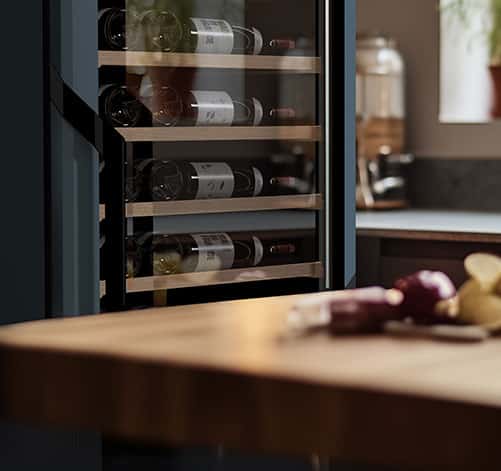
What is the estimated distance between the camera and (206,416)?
1.30 meters

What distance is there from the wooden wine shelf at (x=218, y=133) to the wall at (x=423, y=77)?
1.13 m

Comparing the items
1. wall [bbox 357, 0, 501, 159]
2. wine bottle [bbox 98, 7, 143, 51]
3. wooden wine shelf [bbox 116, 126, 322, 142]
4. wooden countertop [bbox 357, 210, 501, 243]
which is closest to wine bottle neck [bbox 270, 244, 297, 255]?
wooden wine shelf [bbox 116, 126, 322, 142]

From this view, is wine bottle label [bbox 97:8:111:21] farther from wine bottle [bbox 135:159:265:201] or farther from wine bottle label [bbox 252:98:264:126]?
wine bottle label [bbox 252:98:264:126]

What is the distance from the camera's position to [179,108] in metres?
2.93

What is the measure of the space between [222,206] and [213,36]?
37cm

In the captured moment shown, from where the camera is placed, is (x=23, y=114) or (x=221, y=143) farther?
(x=221, y=143)

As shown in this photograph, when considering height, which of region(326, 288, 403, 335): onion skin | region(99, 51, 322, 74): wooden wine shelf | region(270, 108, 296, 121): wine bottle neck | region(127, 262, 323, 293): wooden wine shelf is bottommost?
region(127, 262, 323, 293): wooden wine shelf

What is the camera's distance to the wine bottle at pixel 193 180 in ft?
9.37

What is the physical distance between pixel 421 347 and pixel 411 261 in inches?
78.7

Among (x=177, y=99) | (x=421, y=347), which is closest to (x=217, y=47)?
(x=177, y=99)

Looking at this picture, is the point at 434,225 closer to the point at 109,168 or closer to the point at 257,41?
the point at 257,41

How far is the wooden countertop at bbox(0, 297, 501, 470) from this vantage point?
1173 mm

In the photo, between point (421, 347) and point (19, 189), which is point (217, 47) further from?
point (421, 347)

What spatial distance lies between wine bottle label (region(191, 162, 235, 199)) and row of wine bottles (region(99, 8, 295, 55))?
0.25 meters
